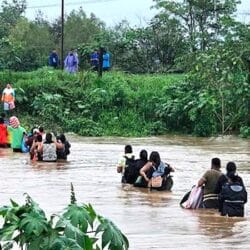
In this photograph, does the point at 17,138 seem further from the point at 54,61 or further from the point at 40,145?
the point at 54,61

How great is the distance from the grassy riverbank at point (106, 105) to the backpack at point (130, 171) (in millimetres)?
16427

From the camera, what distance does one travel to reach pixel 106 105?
124 ft

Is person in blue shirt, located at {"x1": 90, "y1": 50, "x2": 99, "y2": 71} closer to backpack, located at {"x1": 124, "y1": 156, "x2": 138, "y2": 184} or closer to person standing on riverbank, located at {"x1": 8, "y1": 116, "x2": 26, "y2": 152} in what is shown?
person standing on riverbank, located at {"x1": 8, "y1": 116, "x2": 26, "y2": 152}

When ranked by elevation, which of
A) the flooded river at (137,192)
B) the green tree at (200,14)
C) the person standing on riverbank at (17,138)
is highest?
the green tree at (200,14)

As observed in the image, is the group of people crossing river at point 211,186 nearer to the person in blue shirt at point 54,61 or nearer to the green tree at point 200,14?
the person in blue shirt at point 54,61

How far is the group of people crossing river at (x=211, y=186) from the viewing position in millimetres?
13977

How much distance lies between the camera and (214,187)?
48.3ft

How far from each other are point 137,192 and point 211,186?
105 inches

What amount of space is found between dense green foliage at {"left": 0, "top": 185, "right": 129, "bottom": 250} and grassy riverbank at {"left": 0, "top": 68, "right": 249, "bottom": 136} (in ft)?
96.7

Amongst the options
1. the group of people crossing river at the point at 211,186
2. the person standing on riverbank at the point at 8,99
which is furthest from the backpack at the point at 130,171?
the person standing on riverbank at the point at 8,99

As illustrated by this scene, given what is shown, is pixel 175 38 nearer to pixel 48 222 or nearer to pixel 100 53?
pixel 100 53

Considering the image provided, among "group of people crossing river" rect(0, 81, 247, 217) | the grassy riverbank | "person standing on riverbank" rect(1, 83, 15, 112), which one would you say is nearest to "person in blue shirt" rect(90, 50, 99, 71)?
the grassy riverbank

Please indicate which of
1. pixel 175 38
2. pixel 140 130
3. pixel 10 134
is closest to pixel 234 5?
Result: pixel 175 38

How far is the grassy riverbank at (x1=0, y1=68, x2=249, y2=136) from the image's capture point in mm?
35656
